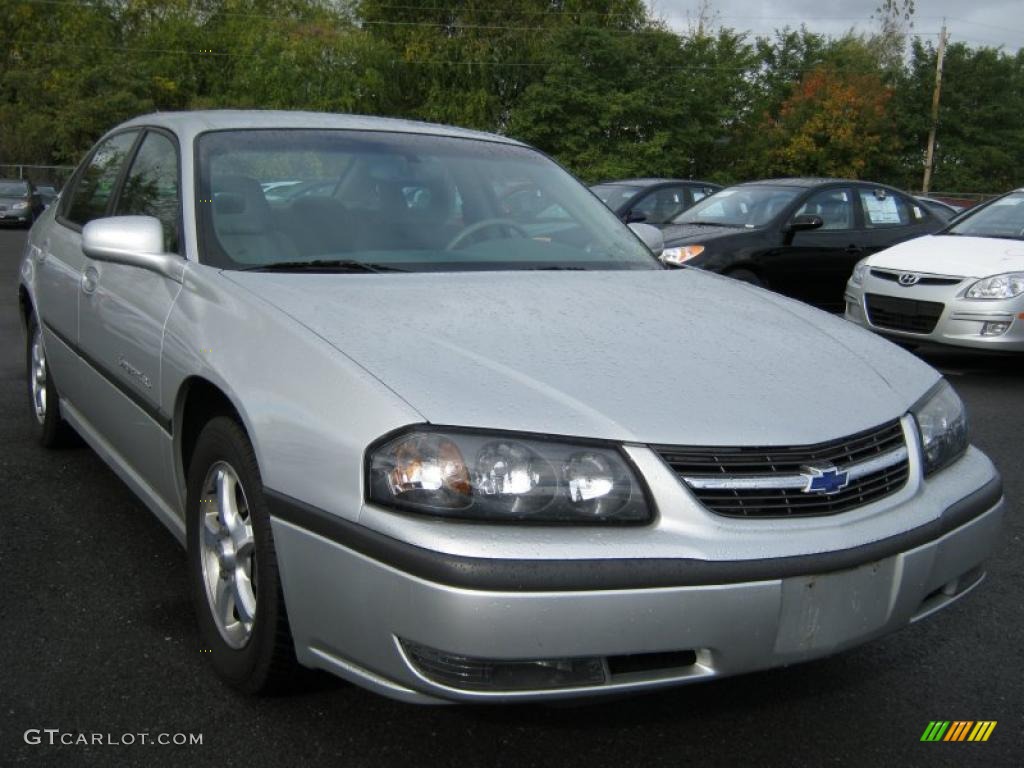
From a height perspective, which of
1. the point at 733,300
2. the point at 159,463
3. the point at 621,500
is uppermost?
the point at 733,300

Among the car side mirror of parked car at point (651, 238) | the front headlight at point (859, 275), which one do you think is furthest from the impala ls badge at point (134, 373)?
→ the front headlight at point (859, 275)

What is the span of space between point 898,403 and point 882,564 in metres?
0.49

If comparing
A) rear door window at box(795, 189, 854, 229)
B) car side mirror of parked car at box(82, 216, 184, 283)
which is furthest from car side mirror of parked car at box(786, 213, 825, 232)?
car side mirror of parked car at box(82, 216, 184, 283)

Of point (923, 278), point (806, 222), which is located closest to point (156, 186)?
point (923, 278)

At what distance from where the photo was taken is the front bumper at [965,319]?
745cm

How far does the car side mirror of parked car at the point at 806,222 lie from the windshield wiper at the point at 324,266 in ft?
24.1

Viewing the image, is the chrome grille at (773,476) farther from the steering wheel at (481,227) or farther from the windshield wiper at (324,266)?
the steering wheel at (481,227)

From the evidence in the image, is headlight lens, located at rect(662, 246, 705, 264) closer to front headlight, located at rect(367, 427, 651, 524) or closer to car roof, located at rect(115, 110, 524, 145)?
car roof, located at rect(115, 110, 524, 145)

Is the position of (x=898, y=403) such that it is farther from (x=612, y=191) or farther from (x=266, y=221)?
(x=612, y=191)

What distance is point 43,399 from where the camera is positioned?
4.94 metres

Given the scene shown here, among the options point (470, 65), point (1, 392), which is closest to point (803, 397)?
point (1, 392)

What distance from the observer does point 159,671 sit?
287 cm

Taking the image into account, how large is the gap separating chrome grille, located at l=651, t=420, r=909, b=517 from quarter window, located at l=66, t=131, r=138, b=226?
114 inches

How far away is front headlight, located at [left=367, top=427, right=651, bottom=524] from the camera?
216 cm
